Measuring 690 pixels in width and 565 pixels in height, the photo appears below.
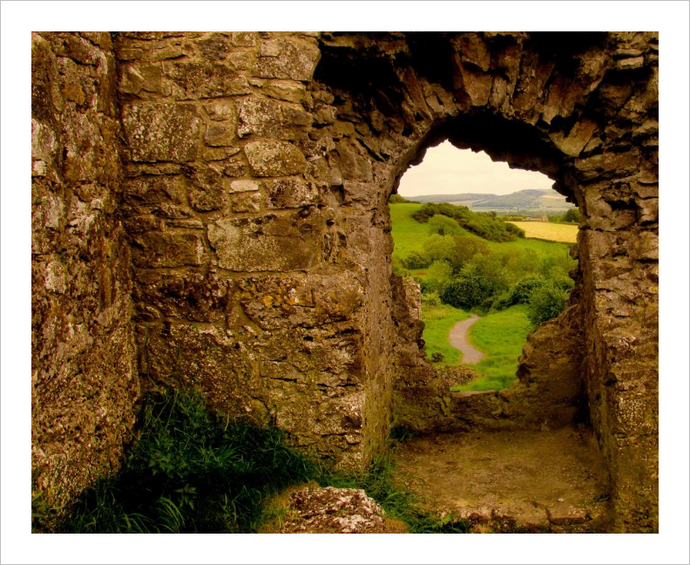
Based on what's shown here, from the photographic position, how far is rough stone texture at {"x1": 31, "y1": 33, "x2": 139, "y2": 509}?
2582 mm

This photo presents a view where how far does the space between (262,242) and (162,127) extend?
0.93 m

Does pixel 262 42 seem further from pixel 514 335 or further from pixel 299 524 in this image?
pixel 514 335

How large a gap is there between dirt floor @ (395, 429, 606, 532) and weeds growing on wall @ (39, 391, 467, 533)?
10.7 inches

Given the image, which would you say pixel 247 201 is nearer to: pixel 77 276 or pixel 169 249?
pixel 169 249

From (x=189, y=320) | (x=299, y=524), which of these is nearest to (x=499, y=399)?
(x=299, y=524)

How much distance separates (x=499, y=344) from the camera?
12578 mm

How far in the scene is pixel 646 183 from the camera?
392 centimetres

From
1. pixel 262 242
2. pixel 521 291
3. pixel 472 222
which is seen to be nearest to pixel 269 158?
pixel 262 242

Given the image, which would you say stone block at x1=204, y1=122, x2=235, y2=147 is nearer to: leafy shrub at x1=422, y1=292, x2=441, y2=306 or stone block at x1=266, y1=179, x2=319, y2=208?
stone block at x1=266, y1=179, x2=319, y2=208

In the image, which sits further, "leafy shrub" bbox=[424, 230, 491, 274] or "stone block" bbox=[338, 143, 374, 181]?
"leafy shrub" bbox=[424, 230, 491, 274]

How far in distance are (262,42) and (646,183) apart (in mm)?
2810

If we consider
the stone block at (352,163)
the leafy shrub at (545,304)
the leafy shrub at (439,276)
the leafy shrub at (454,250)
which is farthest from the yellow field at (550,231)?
the stone block at (352,163)

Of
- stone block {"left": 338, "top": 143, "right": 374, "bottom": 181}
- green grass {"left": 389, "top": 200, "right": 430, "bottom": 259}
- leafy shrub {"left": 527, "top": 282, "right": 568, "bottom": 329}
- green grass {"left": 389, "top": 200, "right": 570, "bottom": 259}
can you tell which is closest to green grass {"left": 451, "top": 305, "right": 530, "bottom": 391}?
leafy shrub {"left": 527, "top": 282, "right": 568, "bottom": 329}

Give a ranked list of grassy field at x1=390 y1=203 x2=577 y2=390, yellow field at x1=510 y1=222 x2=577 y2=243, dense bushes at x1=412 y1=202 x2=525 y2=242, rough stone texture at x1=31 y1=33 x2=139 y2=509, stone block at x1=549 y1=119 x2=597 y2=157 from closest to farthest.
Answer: rough stone texture at x1=31 y1=33 x2=139 y2=509 < stone block at x1=549 y1=119 x2=597 y2=157 < grassy field at x1=390 y1=203 x2=577 y2=390 < dense bushes at x1=412 y1=202 x2=525 y2=242 < yellow field at x1=510 y1=222 x2=577 y2=243
